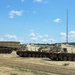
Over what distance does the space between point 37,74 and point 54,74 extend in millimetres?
1840

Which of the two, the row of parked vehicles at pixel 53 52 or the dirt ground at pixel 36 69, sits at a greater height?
the row of parked vehicles at pixel 53 52

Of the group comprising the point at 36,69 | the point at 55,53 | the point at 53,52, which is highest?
the point at 53,52

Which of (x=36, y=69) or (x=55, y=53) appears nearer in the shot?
(x=36, y=69)

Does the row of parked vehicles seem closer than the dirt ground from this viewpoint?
No

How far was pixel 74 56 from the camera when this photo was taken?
49188 millimetres

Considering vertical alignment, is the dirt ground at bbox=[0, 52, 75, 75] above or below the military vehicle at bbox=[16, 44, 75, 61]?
below

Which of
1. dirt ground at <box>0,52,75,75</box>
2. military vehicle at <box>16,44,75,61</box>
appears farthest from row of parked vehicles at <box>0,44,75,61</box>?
dirt ground at <box>0,52,75,75</box>

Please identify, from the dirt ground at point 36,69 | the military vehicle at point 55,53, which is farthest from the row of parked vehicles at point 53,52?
the dirt ground at point 36,69

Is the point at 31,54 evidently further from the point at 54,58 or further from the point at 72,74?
the point at 72,74

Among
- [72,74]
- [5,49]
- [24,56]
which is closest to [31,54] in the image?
[24,56]

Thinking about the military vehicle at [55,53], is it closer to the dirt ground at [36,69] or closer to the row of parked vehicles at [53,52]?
the row of parked vehicles at [53,52]

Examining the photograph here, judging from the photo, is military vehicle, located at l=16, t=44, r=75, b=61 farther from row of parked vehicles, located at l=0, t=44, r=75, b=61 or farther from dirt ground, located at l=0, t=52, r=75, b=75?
dirt ground, located at l=0, t=52, r=75, b=75

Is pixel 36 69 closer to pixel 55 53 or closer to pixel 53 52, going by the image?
pixel 55 53

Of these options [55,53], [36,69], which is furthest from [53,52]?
[36,69]
